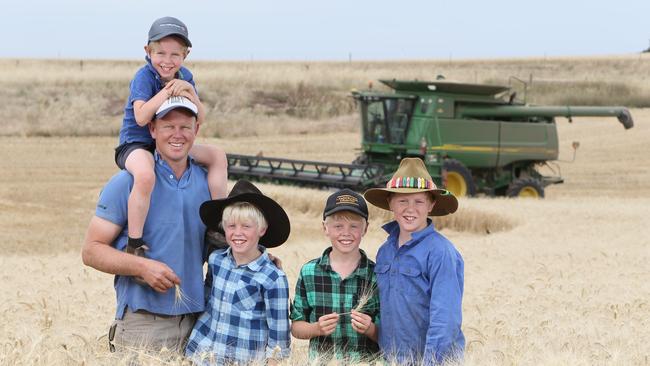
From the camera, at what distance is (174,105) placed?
4.25 metres

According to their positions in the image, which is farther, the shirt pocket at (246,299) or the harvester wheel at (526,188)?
the harvester wheel at (526,188)

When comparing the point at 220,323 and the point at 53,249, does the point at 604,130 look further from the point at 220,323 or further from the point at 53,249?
the point at 220,323

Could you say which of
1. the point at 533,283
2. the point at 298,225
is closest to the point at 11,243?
the point at 298,225

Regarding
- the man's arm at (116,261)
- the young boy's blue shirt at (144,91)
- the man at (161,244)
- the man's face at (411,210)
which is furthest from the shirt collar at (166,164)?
the man's face at (411,210)

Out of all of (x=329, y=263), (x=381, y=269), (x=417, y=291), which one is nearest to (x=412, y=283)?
(x=417, y=291)

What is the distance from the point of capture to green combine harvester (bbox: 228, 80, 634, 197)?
21203 mm

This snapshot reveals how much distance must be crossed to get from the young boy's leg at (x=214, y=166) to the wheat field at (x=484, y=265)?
884 millimetres

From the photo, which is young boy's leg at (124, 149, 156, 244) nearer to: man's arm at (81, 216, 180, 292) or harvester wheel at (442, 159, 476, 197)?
man's arm at (81, 216, 180, 292)

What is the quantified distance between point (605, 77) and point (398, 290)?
4769 centimetres

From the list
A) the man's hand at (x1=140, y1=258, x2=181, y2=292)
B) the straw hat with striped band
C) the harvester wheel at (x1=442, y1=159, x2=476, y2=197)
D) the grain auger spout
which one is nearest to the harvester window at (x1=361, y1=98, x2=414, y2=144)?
the harvester wheel at (x1=442, y1=159, x2=476, y2=197)

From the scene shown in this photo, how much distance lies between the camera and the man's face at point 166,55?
14.5 ft

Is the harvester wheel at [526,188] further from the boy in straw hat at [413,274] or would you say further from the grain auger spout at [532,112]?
the boy in straw hat at [413,274]

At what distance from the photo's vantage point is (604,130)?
36.1 metres

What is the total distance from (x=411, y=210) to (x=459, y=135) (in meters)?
17.5
